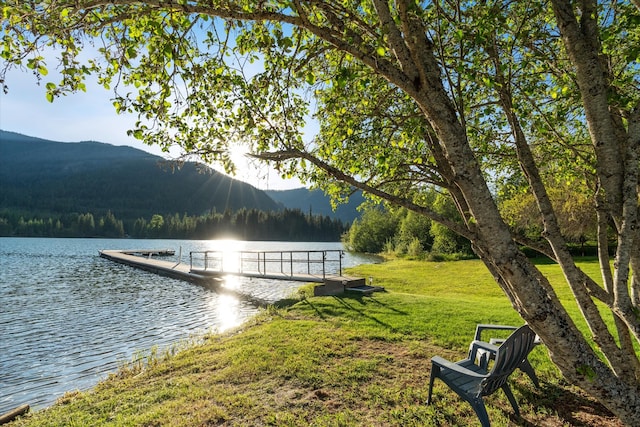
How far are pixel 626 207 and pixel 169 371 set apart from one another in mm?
7380

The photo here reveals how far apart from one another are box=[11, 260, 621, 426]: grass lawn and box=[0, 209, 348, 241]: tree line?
107753mm

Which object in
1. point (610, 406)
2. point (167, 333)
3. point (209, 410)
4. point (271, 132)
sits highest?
point (271, 132)

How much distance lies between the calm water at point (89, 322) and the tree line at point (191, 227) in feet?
321

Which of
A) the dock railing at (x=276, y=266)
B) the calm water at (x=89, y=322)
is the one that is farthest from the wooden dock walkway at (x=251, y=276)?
the calm water at (x=89, y=322)

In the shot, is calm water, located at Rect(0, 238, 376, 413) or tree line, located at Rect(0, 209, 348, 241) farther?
tree line, located at Rect(0, 209, 348, 241)

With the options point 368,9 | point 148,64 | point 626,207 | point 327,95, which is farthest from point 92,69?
point 626,207

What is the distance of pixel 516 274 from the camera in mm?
2377

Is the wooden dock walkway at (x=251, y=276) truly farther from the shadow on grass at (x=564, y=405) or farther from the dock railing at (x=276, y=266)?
the shadow on grass at (x=564, y=405)

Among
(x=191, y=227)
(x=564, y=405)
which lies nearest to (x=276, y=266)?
(x=564, y=405)

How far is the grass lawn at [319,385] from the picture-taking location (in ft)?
14.0

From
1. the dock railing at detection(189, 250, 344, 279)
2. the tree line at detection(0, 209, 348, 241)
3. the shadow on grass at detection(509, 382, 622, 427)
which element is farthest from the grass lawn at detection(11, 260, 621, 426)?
the tree line at detection(0, 209, 348, 241)

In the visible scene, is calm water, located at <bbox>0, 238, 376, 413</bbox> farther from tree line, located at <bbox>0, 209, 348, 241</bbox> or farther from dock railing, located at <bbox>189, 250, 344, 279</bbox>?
tree line, located at <bbox>0, 209, 348, 241</bbox>

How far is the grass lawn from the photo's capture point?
167 inches

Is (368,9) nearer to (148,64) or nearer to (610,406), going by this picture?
(148,64)
